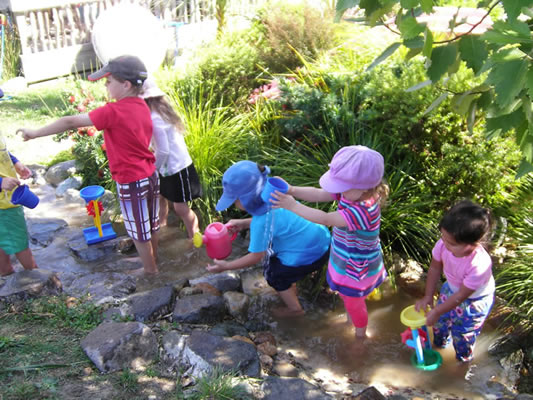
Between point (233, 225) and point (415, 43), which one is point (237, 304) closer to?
point (233, 225)

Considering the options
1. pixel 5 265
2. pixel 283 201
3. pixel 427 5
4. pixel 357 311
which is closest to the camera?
pixel 427 5

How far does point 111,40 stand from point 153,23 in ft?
2.23

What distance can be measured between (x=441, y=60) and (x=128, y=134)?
2.35 metres

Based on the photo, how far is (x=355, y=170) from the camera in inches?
110

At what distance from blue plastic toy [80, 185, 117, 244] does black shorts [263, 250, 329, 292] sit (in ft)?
5.82

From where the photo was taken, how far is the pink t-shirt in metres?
2.74

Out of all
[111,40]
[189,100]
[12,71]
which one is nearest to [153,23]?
[111,40]

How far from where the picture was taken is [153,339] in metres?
2.95

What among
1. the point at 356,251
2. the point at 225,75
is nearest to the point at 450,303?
the point at 356,251

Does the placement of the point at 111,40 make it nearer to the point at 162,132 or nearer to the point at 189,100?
the point at 189,100

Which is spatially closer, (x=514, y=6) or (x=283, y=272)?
(x=514, y=6)

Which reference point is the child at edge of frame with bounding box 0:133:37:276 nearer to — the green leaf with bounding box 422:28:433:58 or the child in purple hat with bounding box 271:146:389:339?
the child in purple hat with bounding box 271:146:389:339

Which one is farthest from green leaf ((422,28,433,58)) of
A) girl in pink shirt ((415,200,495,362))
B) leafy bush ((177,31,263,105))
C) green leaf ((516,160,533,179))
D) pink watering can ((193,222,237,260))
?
leafy bush ((177,31,263,105))

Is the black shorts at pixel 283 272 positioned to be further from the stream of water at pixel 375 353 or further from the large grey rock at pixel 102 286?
the large grey rock at pixel 102 286
